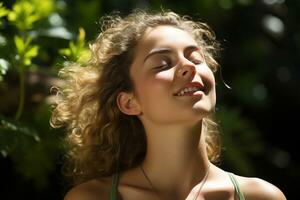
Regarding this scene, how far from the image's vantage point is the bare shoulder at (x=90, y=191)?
342 centimetres

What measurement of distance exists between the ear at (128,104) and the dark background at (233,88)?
2.23 ft

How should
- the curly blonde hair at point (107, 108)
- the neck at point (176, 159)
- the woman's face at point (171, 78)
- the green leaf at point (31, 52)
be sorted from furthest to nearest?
1. the green leaf at point (31, 52)
2. the curly blonde hair at point (107, 108)
3. the neck at point (176, 159)
4. the woman's face at point (171, 78)

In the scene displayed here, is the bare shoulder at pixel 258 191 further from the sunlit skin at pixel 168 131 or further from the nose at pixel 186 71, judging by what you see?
the nose at pixel 186 71

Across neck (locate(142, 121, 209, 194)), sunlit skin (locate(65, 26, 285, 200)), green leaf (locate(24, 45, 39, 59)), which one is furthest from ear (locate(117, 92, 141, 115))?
green leaf (locate(24, 45, 39, 59))

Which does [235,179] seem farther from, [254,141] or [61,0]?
[61,0]

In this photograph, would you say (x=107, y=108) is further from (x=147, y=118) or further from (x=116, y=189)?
(x=116, y=189)

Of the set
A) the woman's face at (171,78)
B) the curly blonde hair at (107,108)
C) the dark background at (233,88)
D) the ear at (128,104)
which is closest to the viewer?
the woman's face at (171,78)

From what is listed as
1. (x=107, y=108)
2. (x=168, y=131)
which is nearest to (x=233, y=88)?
(x=107, y=108)

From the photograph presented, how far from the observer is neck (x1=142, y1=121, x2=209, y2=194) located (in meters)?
3.40

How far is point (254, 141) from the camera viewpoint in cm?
536

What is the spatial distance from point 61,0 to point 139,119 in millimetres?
1861

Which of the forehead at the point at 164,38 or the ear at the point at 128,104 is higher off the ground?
the forehead at the point at 164,38

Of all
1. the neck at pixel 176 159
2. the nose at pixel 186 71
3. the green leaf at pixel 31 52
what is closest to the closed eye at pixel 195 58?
the nose at pixel 186 71

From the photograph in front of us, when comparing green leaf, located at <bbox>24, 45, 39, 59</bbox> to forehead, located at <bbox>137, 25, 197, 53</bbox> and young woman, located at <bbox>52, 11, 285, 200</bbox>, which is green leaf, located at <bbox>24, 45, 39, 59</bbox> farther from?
forehead, located at <bbox>137, 25, 197, 53</bbox>
